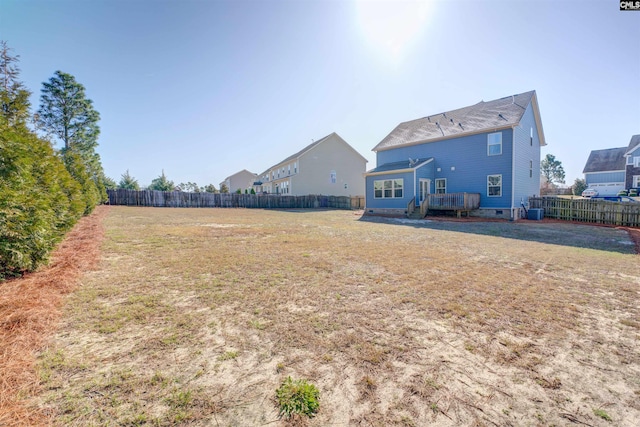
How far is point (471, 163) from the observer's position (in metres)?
18.1

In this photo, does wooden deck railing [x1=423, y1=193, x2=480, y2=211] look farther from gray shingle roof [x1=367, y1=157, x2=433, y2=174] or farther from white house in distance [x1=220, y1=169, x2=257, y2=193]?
white house in distance [x1=220, y1=169, x2=257, y2=193]

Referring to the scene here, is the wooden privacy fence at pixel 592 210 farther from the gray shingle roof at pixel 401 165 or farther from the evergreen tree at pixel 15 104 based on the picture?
the evergreen tree at pixel 15 104

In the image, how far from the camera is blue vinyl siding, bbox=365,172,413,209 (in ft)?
63.0

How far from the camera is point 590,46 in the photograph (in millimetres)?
11586

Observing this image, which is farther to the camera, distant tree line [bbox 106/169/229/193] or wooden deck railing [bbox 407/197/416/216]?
distant tree line [bbox 106/169/229/193]

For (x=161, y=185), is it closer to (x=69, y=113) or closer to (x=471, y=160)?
(x=69, y=113)

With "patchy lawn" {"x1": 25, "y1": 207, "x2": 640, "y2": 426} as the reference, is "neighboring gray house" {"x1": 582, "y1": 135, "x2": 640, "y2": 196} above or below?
above

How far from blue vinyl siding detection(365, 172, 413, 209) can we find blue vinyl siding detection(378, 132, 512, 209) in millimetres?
2329

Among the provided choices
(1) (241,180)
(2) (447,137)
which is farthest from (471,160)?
(1) (241,180)

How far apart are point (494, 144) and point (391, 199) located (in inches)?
298

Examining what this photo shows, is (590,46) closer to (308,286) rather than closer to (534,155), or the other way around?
(534,155)

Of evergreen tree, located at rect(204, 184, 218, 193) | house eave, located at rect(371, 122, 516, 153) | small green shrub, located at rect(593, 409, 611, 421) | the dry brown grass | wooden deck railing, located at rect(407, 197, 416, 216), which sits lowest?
small green shrub, located at rect(593, 409, 611, 421)

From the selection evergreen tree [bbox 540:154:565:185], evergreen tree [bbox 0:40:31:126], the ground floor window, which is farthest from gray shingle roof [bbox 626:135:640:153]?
evergreen tree [bbox 0:40:31:126]

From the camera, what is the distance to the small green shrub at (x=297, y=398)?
1.70m
